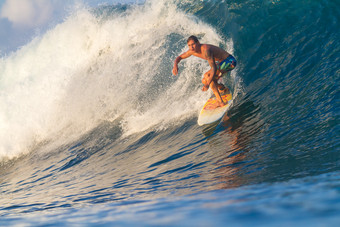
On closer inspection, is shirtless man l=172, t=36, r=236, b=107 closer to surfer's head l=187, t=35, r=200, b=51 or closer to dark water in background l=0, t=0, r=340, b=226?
surfer's head l=187, t=35, r=200, b=51

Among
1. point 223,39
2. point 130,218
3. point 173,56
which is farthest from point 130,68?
point 130,218

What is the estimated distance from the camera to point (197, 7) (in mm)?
12352

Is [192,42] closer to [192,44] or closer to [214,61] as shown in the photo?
[192,44]

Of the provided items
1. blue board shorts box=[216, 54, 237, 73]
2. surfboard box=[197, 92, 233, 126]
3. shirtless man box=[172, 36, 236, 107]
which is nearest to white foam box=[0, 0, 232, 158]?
surfboard box=[197, 92, 233, 126]

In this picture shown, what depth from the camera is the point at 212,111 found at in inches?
262

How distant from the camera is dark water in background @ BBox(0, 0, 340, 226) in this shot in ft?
7.11

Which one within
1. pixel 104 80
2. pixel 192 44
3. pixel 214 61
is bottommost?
pixel 214 61

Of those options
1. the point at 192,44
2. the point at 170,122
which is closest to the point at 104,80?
the point at 170,122

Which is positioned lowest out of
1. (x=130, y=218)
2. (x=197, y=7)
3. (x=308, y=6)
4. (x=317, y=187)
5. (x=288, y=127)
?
(x=288, y=127)

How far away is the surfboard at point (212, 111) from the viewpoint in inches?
254

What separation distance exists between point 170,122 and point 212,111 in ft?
3.71

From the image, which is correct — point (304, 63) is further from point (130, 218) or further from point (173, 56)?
point (130, 218)

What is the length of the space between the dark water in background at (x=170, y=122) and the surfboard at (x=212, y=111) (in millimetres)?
199

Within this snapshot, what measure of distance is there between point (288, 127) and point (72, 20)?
1110cm
